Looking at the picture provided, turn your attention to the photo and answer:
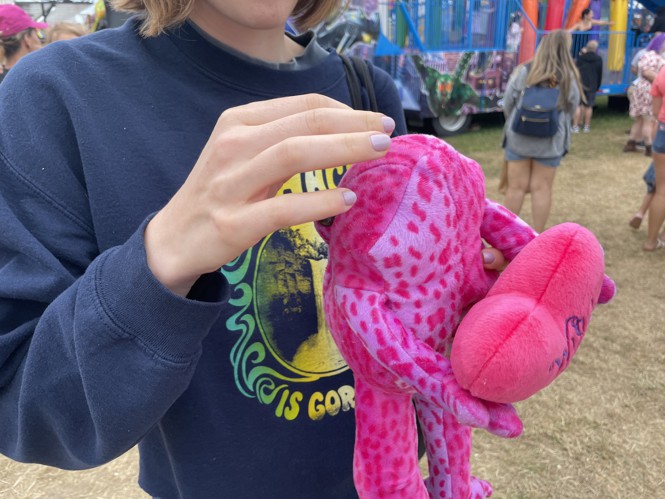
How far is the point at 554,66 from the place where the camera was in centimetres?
451

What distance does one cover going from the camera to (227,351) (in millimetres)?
965

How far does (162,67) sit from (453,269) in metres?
0.59

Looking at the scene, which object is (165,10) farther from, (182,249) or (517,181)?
(517,181)

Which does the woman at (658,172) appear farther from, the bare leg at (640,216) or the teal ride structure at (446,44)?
the teal ride structure at (446,44)

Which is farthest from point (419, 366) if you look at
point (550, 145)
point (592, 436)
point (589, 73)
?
point (589, 73)

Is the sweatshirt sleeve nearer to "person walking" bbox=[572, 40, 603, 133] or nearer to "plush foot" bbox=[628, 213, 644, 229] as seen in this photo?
"plush foot" bbox=[628, 213, 644, 229]

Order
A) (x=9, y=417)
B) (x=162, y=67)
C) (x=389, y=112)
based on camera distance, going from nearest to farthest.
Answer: (x=9, y=417) < (x=162, y=67) < (x=389, y=112)

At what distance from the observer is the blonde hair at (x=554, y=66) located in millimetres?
4480

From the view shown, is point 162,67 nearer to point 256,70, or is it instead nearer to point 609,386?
point 256,70

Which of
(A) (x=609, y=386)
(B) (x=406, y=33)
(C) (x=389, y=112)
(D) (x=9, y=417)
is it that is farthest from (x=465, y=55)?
(D) (x=9, y=417)

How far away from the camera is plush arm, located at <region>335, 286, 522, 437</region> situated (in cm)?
73

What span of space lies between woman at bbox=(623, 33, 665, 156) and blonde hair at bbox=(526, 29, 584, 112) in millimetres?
2300

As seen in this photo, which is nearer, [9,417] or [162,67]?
[9,417]

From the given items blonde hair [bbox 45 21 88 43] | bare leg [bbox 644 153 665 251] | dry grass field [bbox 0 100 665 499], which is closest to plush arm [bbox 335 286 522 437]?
dry grass field [bbox 0 100 665 499]
